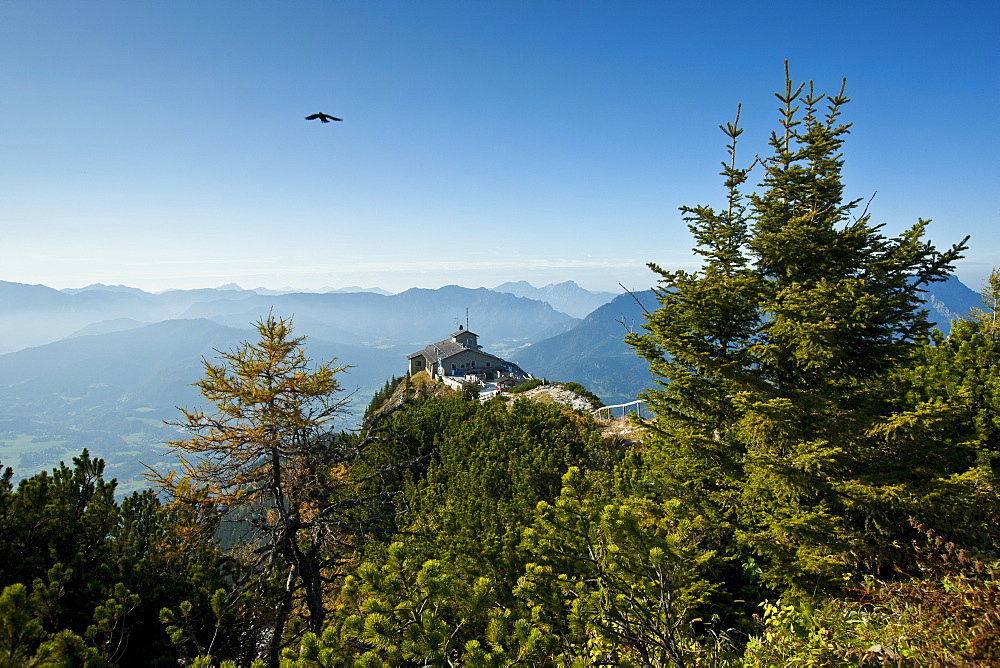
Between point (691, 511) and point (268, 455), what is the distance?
8.02 m

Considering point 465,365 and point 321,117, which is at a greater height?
point 321,117

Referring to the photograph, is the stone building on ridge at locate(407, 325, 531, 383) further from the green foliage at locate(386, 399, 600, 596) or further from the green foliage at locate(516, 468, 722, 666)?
the green foliage at locate(516, 468, 722, 666)

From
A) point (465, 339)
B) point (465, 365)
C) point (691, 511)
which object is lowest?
point (465, 365)

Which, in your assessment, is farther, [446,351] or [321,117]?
[446,351]

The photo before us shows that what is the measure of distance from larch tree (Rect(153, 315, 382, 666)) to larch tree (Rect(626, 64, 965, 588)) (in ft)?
20.9

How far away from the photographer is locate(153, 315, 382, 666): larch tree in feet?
24.6

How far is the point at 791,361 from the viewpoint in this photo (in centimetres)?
830

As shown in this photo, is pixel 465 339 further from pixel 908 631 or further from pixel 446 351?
pixel 908 631

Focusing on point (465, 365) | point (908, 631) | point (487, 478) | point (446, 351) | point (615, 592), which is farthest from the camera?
point (446, 351)

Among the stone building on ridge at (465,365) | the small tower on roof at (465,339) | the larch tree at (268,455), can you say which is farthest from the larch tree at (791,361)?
the small tower on roof at (465,339)

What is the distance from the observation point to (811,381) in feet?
27.1

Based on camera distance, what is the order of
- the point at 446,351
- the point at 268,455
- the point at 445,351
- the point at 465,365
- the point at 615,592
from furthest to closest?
the point at 445,351 < the point at 446,351 < the point at 465,365 < the point at 268,455 < the point at 615,592

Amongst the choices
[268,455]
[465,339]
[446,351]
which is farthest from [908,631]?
[465,339]

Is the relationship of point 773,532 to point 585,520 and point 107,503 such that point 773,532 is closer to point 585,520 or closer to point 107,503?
point 585,520
